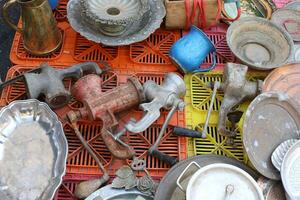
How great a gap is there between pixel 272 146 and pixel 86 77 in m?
0.90

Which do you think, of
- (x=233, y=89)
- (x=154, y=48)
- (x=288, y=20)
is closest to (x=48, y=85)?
(x=154, y=48)

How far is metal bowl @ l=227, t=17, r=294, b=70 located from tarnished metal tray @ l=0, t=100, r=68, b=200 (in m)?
1.03

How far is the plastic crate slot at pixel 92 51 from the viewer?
2223 mm

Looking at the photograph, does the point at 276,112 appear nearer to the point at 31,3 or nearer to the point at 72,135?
the point at 72,135

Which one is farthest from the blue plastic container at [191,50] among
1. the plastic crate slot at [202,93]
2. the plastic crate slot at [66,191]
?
the plastic crate slot at [66,191]

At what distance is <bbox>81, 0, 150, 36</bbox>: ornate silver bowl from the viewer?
6.74 ft

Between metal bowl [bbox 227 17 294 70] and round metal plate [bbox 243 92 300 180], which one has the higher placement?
metal bowl [bbox 227 17 294 70]

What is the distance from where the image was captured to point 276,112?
1.94 metres

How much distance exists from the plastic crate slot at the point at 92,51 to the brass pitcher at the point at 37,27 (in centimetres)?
11

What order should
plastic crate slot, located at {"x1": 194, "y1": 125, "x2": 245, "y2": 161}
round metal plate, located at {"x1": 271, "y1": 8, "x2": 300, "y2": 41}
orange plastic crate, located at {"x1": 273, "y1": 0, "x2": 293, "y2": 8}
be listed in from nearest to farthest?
plastic crate slot, located at {"x1": 194, "y1": 125, "x2": 245, "y2": 161} → round metal plate, located at {"x1": 271, "y1": 8, "x2": 300, "y2": 41} → orange plastic crate, located at {"x1": 273, "y1": 0, "x2": 293, "y2": 8}

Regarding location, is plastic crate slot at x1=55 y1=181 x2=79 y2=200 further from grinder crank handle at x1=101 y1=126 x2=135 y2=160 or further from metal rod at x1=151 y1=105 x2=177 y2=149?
metal rod at x1=151 y1=105 x2=177 y2=149

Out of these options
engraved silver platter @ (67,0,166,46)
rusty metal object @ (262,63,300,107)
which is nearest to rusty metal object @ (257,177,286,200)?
rusty metal object @ (262,63,300,107)

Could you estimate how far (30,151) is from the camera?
5.77 feet

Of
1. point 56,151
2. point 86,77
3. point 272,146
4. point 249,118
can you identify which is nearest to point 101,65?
point 86,77
